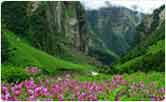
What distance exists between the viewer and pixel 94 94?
13938 mm

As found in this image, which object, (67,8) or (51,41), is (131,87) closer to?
(51,41)

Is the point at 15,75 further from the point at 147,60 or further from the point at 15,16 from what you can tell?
the point at 15,16

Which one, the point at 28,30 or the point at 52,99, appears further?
the point at 28,30

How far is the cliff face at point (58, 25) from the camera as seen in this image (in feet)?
319

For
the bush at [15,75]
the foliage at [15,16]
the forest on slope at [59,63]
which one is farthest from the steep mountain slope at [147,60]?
the bush at [15,75]

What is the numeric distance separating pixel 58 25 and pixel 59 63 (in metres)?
80.1

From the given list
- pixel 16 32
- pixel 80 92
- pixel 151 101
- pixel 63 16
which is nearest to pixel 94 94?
pixel 80 92

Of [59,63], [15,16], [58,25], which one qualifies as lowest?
[58,25]

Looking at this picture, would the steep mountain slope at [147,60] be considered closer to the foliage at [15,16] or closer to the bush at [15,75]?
the foliage at [15,16]

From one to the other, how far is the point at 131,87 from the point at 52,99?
11.6 feet

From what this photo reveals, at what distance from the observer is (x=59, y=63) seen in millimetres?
65438

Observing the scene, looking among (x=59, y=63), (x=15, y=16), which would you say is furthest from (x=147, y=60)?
(x=15, y=16)

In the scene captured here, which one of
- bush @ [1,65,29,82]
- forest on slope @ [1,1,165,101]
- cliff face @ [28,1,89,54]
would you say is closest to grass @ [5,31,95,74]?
forest on slope @ [1,1,165,101]

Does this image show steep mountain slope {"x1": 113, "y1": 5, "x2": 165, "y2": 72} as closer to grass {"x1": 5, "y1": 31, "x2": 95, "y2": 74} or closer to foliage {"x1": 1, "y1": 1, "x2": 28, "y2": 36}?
grass {"x1": 5, "y1": 31, "x2": 95, "y2": 74}
